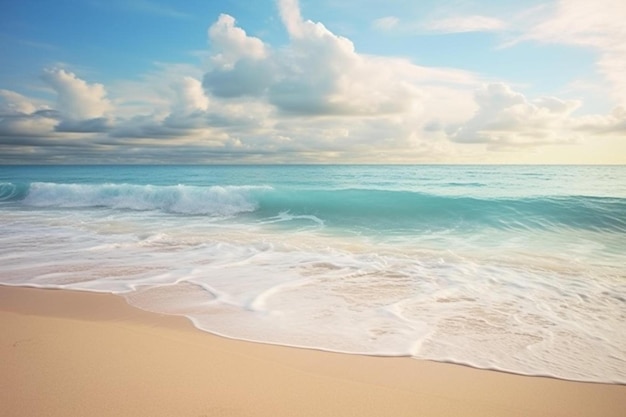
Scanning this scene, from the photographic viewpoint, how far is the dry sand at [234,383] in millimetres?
2641

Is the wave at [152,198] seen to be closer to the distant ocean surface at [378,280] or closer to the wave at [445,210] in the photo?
the wave at [445,210]

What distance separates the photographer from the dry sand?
264 cm

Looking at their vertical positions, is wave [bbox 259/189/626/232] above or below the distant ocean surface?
above

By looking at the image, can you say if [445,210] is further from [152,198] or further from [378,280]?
[152,198]

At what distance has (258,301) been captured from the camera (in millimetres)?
5172

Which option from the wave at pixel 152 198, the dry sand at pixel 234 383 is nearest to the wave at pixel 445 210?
the wave at pixel 152 198

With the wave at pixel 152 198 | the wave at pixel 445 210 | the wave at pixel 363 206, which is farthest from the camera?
the wave at pixel 152 198

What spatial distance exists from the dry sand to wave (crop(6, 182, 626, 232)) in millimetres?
11198

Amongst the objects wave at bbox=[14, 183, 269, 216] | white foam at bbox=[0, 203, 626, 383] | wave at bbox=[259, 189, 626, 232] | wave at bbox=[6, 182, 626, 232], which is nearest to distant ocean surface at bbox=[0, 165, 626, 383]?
white foam at bbox=[0, 203, 626, 383]

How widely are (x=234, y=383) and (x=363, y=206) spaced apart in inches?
660

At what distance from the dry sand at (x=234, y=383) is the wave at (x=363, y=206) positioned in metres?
11.2

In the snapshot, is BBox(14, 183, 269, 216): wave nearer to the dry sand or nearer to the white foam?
the white foam

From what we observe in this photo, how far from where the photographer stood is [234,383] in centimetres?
296

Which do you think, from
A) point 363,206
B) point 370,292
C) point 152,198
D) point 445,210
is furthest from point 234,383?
point 152,198
